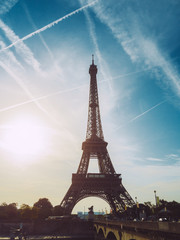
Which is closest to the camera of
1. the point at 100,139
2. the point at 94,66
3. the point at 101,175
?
the point at 101,175

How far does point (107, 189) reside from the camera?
6644 cm

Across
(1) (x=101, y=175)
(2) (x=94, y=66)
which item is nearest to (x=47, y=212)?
(1) (x=101, y=175)

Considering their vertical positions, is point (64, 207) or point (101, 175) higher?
point (101, 175)

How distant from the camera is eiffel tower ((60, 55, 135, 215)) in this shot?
6431cm

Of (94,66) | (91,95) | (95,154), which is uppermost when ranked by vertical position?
(94,66)

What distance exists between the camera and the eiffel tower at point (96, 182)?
6431cm

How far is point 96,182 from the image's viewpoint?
67312 millimetres

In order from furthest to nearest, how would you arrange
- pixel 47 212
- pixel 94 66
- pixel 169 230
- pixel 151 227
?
pixel 94 66
pixel 47 212
pixel 151 227
pixel 169 230

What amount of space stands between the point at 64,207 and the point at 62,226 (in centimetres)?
625

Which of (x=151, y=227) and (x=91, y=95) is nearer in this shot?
(x=151, y=227)

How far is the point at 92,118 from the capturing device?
79.2 metres

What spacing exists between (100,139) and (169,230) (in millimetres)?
60372

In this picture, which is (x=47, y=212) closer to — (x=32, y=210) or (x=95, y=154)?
(x=32, y=210)

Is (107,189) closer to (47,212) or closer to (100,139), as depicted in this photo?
(100,139)
